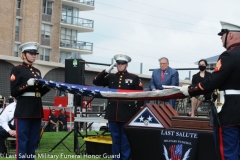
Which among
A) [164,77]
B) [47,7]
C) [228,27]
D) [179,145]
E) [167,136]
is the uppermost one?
[47,7]

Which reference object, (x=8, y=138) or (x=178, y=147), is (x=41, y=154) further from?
(x=178, y=147)

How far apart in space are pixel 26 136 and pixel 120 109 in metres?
1.78

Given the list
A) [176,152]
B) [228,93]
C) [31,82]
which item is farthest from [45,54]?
[228,93]

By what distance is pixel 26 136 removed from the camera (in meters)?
7.96

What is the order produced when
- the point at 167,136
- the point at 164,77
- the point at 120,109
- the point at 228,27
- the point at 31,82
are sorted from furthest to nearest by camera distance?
the point at 164,77
the point at 120,109
the point at 167,136
the point at 31,82
the point at 228,27

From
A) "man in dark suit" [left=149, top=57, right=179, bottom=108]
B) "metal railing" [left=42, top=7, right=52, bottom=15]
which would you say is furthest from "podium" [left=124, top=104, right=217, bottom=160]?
"metal railing" [left=42, top=7, right=52, bottom=15]

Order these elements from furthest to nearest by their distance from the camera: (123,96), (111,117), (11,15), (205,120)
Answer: (11,15), (111,117), (205,120), (123,96)

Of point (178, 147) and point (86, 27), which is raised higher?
point (86, 27)

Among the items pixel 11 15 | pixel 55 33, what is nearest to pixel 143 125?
pixel 11 15

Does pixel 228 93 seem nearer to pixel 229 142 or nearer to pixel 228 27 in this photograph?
pixel 229 142

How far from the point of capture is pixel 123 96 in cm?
726

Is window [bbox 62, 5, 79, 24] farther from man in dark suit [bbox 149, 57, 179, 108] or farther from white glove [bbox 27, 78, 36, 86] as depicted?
white glove [bbox 27, 78, 36, 86]

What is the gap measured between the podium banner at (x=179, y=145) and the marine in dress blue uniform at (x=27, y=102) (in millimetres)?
2026

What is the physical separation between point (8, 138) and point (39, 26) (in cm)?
4175
